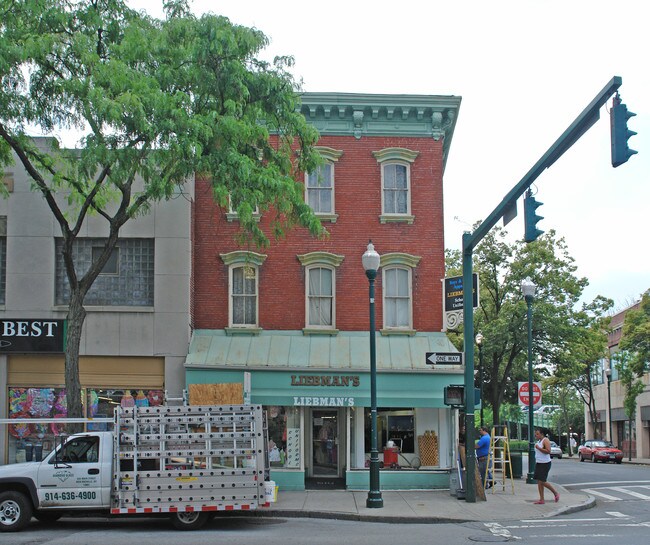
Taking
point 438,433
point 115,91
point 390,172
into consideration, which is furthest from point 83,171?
point 438,433

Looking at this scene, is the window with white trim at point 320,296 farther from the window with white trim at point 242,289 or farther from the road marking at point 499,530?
the road marking at point 499,530

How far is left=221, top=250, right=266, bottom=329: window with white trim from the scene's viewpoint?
77.5ft

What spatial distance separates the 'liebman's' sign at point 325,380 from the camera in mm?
22312

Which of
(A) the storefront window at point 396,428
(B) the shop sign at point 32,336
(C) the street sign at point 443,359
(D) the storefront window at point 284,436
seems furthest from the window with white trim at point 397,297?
(B) the shop sign at point 32,336

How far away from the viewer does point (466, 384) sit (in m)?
19.3

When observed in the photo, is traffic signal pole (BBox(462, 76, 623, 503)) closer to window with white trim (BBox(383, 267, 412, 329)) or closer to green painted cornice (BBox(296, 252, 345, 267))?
window with white trim (BBox(383, 267, 412, 329))

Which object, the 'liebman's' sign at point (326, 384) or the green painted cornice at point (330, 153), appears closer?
the 'liebman's' sign at point (326, 384)

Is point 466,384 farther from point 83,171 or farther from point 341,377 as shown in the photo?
point 83,171

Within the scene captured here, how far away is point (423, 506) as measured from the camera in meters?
18.5

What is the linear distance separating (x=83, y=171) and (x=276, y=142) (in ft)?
28.3

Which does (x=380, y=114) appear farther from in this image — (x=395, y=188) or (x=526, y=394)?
(x=526, y=394)

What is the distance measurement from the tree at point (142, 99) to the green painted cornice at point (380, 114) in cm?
556

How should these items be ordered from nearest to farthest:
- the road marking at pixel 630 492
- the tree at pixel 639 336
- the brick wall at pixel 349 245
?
the road marking at pixel 630 492, the brick wall at pixel 349 245, the tree at pixel 639 336

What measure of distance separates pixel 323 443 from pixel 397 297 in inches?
180
